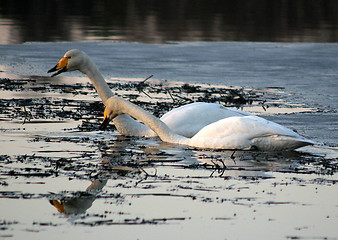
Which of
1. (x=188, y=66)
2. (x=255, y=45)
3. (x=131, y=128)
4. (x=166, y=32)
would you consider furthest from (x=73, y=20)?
(x=131, y=128)

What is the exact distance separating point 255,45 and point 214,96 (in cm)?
921

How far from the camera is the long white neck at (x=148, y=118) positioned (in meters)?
Answer: 9.77

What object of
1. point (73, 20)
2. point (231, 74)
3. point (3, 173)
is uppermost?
point (3, 173)

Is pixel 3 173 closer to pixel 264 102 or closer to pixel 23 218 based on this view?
pixel 23 218

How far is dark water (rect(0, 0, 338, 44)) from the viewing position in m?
24.8

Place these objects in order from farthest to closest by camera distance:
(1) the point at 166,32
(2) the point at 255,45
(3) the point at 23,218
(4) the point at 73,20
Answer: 1. (4) the point at 73,20
2. (1) the point at 166,32
3. (2) the point at 255,45
4. (3) the point at 23,218

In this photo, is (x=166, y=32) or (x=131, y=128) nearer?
(x=131, y=128)

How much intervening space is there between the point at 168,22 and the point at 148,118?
21825 mm

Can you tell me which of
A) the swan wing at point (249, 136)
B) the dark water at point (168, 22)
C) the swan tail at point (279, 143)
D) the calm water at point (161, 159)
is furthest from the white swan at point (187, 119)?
the dark water at point (168, 22)

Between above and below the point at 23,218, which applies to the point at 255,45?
below

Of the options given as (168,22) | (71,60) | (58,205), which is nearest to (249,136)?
(58,205)

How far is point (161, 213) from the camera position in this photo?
625 cm

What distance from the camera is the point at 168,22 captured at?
31312 mm

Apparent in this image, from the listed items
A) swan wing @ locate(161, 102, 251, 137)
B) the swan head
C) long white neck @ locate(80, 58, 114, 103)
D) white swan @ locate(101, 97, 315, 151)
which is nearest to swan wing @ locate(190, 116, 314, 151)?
white swan @ locate(101, 97, 315, 151)
